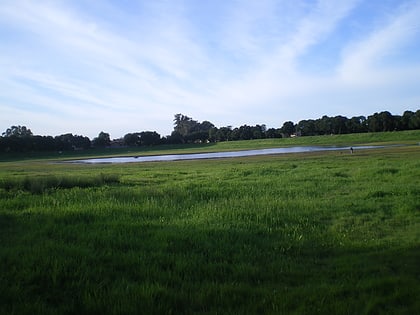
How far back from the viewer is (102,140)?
414ft

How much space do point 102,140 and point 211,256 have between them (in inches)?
4872

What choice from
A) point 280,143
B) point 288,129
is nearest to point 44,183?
point 280,143

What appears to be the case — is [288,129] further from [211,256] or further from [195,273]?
[195,273]

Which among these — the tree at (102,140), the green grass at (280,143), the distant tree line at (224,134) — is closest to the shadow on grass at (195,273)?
the green grass at (280,143)

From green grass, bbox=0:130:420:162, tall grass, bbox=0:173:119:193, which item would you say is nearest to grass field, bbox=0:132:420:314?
tall grass, bbox=0:173:119:193

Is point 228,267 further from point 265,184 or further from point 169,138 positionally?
point 169,138

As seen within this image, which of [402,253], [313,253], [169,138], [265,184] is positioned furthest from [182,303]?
[169,138]

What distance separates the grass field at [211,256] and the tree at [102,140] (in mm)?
115974

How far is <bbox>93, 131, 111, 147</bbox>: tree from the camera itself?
125 m

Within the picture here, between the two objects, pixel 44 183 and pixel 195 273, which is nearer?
pixel 195 273

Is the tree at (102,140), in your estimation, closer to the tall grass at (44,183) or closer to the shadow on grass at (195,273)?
the tall grass at (44,183)

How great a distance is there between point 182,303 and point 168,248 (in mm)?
2211

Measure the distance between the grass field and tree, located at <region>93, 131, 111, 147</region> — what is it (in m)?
116

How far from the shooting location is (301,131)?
133 metres
